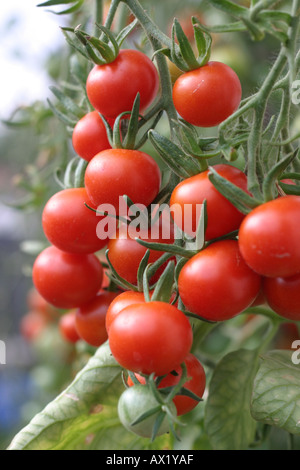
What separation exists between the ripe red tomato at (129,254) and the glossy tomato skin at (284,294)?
9 centimetres

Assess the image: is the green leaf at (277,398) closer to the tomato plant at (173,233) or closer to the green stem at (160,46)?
the tomato plant at (173,233)

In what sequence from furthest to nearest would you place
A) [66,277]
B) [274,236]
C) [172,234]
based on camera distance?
[66,277], [172,234], [274,236]

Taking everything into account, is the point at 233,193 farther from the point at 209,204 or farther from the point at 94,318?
the point at 94,318

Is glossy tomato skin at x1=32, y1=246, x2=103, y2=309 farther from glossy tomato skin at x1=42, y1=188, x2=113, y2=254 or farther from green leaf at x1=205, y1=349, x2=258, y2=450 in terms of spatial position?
green leaf at x1=205, y1=349, x2=258, y2=450

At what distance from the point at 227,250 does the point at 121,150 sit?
13 centimetres

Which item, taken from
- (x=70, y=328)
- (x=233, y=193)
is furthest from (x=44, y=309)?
(x=233, y=193)

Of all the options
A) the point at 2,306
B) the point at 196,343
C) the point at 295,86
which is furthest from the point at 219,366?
the point at 2,306

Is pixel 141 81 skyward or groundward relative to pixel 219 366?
skyward

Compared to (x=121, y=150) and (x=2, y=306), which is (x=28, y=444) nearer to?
(x=121, y=150)

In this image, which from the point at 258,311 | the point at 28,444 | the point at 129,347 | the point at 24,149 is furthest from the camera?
the point at 24,149

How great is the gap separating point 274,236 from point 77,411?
309 mm

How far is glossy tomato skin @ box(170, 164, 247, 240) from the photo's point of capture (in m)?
0.39

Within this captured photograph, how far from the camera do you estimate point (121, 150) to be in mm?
451

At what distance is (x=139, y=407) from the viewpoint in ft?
1.26
